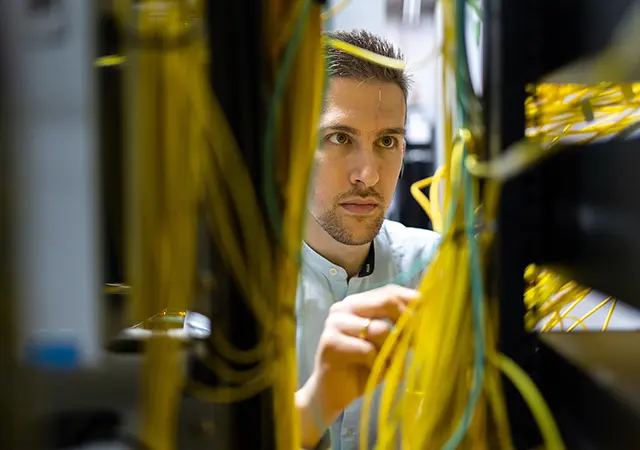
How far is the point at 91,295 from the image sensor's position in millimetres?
563

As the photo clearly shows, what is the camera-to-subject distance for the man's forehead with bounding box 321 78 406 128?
1010mm

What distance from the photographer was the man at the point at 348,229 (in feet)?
2.42

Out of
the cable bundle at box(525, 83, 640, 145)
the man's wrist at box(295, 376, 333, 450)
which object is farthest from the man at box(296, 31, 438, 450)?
the cable bundle at box(525, 83, 640, 145)

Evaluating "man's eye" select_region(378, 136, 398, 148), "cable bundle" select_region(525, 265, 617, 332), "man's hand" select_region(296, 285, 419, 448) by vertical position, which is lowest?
"man's hand" select_region(296, 285, 419, 448)

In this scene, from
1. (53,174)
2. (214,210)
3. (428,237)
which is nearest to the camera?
(214,210)

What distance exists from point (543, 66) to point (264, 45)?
209 millimetres

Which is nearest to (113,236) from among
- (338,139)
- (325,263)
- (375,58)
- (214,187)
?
(214,187)

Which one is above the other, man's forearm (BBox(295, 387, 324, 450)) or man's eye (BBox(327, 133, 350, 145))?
man's eye (BBox(327, 133, 350, 145))

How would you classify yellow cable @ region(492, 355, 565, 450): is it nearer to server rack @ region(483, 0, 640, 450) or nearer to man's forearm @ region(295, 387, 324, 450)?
server rack @ region(483, 0, 640, 450)

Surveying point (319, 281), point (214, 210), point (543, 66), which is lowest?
point (319, 281)

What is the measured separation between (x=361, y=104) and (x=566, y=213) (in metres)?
0.67

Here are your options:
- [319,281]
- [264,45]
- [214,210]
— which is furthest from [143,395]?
[319,281]

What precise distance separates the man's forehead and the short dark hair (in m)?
0.01

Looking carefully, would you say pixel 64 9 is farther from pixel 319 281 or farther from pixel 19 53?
pixel 319 281
